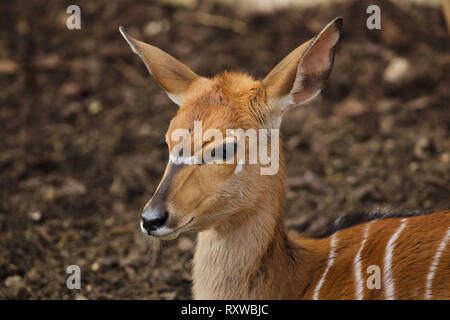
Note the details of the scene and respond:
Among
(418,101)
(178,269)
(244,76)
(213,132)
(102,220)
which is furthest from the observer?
(418,101)

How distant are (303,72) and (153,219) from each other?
1101 millimetres

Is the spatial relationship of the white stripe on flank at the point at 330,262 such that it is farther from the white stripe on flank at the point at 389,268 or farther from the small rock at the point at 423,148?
the small rock at the point at 423,148

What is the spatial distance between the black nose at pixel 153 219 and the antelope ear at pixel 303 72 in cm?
87

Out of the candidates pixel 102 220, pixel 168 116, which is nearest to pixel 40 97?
pixel 168 116

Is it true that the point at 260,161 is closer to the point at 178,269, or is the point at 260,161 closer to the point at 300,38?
the point at 178,269

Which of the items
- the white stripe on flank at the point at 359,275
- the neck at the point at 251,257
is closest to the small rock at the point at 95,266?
the neck at the point at 251,257

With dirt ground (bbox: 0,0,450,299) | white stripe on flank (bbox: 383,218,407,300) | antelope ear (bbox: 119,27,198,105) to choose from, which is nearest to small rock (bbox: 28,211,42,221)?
dirt ground (bbox: 0,0,450,299)

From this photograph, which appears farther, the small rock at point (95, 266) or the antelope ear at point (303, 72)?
the small rock at point (95, 266)

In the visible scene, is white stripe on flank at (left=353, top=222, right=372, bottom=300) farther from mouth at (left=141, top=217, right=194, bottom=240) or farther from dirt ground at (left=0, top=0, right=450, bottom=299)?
dirt ground at (left=0, top=0, right=450, bottom=299)

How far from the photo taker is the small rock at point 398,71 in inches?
223

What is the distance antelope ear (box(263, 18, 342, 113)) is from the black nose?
87cm

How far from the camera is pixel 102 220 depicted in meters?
4.80

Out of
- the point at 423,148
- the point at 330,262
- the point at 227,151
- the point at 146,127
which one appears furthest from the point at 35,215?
the point at 423,148

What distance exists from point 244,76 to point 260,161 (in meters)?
0.52
